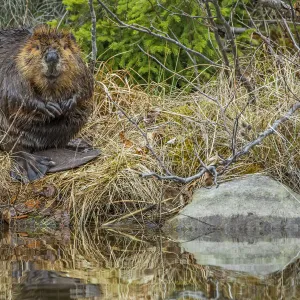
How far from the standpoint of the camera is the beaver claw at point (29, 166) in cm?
689

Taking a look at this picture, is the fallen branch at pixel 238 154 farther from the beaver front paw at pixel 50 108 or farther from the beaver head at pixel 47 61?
the beaver head at pixel 47 61

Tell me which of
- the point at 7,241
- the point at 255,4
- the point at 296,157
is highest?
the point at 255,4

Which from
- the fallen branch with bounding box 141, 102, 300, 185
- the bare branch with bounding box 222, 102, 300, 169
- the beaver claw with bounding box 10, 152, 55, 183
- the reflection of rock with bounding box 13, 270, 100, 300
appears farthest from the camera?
the beaver claw with bounding box 10, 152, 55, 183

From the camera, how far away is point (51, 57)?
6727mm

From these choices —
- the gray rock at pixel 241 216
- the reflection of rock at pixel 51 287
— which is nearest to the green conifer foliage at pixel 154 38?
the gray rock at pixel 241 216

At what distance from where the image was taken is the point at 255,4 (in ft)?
31.0

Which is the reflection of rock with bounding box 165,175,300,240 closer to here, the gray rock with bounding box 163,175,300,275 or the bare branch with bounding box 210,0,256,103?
the gray rock with bounding box 163,175,300,275

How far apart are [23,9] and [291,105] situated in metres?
4.16

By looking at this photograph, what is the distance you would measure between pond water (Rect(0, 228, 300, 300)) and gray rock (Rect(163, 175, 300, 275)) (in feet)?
0.31

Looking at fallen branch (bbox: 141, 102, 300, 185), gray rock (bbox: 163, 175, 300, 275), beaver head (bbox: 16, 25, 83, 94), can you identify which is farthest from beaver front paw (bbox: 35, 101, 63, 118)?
gray rock (bbox: 163, 175, 300, 275)

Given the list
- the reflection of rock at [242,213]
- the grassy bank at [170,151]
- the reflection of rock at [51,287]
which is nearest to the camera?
the reflection of rock at [51,287]

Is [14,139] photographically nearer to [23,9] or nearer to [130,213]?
[130,213]

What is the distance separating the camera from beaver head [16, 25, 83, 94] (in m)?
6.77

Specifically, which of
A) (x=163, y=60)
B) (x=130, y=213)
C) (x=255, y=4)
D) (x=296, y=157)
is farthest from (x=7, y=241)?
(x=255, y=4)
